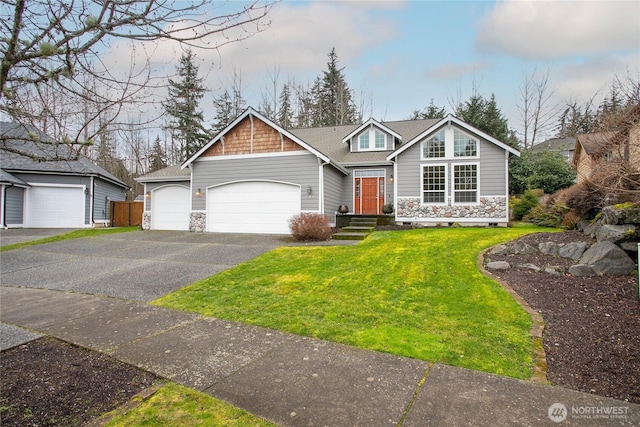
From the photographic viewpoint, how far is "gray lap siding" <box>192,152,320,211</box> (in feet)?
45.9

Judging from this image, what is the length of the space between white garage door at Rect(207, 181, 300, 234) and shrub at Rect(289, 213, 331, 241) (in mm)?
1997

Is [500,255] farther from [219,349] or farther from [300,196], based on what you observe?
[300,196]

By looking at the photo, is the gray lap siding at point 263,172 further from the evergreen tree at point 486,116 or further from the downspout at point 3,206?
the evergreen tree at point 486,116

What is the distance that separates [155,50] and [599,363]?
5.23 m

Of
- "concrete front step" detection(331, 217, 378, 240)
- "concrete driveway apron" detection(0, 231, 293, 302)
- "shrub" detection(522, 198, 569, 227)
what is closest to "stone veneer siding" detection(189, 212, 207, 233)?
"concrete driveway apron" detection(0, 231, 293, 302)

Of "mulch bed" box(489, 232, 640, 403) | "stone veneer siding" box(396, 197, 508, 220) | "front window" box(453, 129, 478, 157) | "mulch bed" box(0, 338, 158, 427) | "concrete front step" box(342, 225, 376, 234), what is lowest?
"mulch bed" box(0, 338, 158, 427)

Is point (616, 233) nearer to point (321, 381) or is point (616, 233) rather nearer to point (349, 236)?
point (321, 381)

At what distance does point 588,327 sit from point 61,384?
5900 mm

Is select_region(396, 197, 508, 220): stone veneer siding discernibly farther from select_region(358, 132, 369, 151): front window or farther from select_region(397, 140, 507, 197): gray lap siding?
select_region(358, 132, 369, 151): front window

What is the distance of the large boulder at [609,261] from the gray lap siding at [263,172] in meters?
9.09

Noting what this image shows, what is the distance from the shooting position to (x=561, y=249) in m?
7.70

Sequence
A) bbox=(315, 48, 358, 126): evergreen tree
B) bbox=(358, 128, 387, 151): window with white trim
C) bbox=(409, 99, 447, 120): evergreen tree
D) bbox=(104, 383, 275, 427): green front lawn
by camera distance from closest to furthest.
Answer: bbox=(104, 383, 275, 427): green front lawn
bbox=(358, 128, 387, 151): window with white trim
bbox=(409, 99, 447, 120): evergreen tree
bbox=(315, 48, 358, 126): evergreen tree

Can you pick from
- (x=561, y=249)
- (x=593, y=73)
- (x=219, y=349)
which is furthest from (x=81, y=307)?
(x=593, y=73)

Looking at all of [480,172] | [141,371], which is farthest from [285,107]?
[141,371]
